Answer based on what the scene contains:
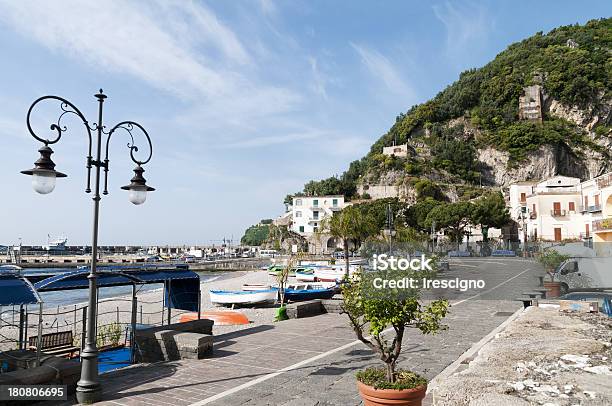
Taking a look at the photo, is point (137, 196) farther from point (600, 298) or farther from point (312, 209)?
point (312, 209)

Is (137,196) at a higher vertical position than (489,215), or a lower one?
lower

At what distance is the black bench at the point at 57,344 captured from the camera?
10.5 meters

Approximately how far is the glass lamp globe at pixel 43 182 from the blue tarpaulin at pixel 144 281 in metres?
3.08

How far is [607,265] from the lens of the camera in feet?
49.3

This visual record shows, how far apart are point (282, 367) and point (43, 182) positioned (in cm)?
500

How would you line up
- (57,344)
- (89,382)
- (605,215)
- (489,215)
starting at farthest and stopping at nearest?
(489,215), (605,215), (57,344), (89,382)

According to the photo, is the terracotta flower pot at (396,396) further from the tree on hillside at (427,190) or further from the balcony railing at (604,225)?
the tree on hillside at (427,190)

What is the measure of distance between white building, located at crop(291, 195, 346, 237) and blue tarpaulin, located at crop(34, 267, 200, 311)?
7083cm

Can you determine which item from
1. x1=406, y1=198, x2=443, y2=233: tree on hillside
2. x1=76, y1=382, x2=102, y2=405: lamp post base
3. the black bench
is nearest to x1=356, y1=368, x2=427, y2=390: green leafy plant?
x1=76, y1=382, x2=102, y2=405: lamp post base

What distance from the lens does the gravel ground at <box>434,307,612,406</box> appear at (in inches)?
169

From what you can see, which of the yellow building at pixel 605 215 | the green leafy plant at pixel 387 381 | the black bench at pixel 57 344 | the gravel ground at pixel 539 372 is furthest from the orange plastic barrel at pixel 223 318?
the yellow building at pixel 605 215

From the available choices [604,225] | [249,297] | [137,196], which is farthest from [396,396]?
[604,225]

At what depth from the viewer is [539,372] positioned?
5.34 meters

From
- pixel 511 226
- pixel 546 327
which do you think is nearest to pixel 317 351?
pixel 546 327
